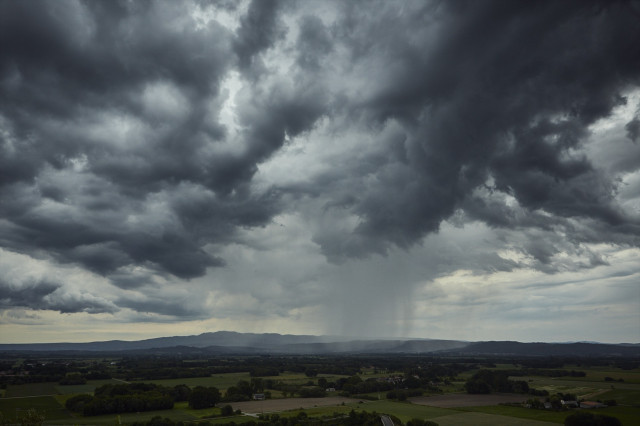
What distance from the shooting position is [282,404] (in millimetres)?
116688

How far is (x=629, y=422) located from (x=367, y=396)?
72855 mm

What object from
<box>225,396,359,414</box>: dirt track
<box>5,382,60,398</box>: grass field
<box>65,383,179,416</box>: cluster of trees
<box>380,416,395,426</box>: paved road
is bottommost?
<box>5,382,60,398</box>: grass field

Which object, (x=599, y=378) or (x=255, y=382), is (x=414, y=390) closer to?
(x=255, y=382)

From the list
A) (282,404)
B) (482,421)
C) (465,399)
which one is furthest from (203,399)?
(465,399)

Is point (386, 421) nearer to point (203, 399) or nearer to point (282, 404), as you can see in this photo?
point (282, 404)

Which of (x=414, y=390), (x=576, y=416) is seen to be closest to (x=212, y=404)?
(x=414, y=390)

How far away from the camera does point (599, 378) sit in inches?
6703

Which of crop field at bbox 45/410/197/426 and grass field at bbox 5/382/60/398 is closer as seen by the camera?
crop field at bbox 45/410/197/426

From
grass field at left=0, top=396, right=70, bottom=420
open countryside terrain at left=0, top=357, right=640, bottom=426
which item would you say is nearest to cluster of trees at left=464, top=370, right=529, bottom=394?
open countryside terrain at left=0, top=357, right=640, bottom=426

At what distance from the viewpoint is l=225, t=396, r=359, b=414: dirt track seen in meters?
107

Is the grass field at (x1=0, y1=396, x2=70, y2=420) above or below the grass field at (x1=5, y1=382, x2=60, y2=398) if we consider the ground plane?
above

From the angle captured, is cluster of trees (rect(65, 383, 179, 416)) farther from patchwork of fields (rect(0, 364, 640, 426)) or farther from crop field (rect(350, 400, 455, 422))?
crop field (rect(350, 400, 455, 422))

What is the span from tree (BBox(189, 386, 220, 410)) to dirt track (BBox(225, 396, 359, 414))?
5.64m

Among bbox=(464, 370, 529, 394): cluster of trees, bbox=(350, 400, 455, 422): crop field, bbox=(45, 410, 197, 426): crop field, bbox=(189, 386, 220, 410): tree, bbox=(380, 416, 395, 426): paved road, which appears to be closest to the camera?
bbox=(380, 416, 395, 426): paved road
